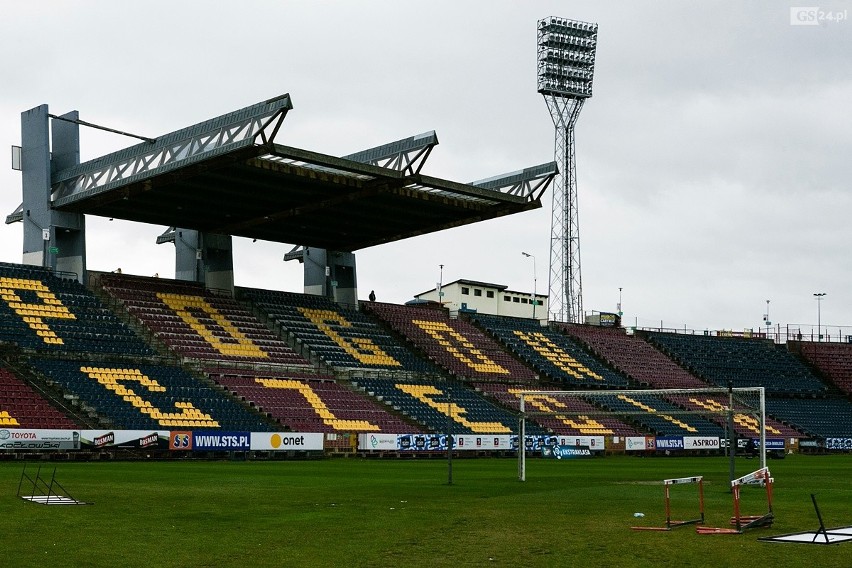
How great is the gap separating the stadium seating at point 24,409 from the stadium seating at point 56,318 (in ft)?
15.0

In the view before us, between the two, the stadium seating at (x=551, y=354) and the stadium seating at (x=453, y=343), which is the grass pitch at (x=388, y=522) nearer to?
the stadium seating at (x=453, y=343)

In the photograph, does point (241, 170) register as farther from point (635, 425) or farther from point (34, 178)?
point (635, 425)

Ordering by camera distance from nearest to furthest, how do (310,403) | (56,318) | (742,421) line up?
1. (56,318)
2. (310,403)
3. (742,421)

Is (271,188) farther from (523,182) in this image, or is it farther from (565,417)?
(565,417)

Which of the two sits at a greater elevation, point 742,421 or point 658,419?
point 658,419

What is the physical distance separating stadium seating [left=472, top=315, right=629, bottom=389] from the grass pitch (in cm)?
4406

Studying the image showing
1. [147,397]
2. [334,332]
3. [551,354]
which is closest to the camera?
[147,397]

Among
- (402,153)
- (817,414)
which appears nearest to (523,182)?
(402,153)

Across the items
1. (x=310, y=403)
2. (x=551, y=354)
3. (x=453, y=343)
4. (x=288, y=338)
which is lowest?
(x=310, y=403)

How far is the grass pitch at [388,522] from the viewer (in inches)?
635

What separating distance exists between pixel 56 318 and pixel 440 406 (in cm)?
2416

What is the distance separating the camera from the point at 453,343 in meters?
81.4

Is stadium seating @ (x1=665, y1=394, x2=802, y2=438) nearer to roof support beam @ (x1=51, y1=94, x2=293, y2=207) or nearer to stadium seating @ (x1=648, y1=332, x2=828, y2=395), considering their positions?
stadium seating @ (x1=648, y1=332, x2=828, y2=395)

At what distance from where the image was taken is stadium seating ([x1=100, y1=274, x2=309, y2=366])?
213 feet
